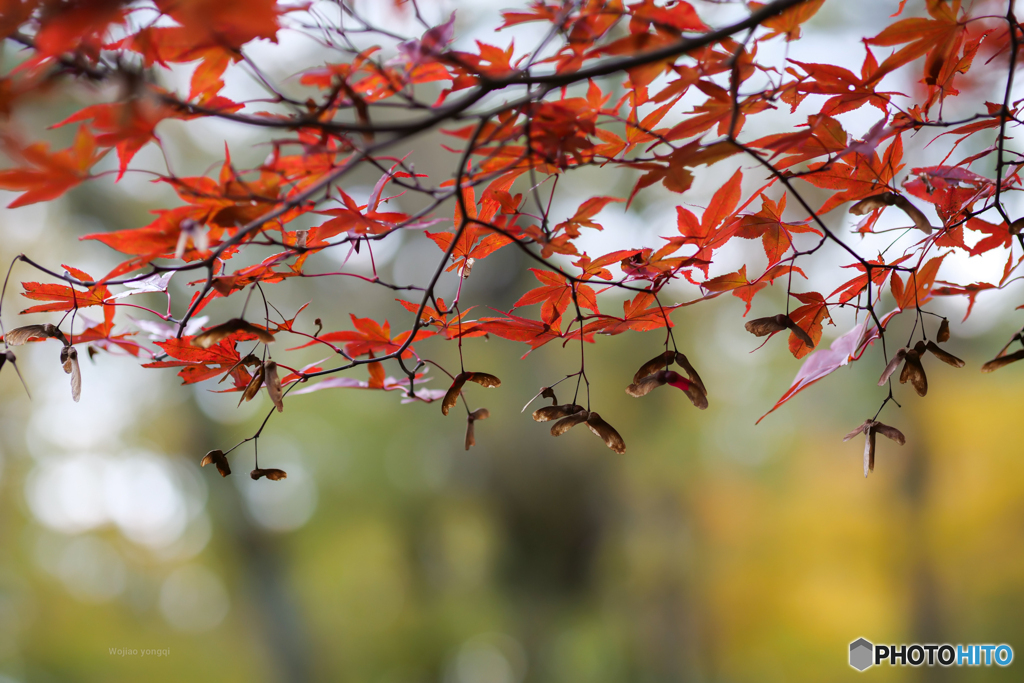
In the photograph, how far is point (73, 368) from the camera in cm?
53

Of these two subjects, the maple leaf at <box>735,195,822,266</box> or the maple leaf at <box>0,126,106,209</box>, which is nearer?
the maple leaf at <box>0,126,106,209</box>

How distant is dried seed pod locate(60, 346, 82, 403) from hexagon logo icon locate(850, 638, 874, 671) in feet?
12.8

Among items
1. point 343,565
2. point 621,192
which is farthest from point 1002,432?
point 343,565

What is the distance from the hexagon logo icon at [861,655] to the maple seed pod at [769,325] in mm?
3623

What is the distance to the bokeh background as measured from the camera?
11.0ft

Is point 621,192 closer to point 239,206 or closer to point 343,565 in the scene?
point 343,565

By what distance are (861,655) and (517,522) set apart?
2101mm

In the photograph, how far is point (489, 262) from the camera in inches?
131

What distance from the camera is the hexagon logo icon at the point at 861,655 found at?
3.28 meters

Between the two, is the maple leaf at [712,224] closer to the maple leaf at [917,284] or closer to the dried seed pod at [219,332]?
the maple leaf at [917,284]

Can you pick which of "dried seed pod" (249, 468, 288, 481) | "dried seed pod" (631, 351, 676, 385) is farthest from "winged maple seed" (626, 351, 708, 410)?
"dried seed pod" (249, 468, 288, 481)

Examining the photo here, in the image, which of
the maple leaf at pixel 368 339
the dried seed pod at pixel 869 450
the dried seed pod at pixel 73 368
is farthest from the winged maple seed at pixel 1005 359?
the dried seed pod at pixel 73 368

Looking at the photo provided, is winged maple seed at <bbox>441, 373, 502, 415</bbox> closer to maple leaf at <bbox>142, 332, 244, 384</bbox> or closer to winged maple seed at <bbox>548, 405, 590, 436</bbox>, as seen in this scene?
winged maple seed at <bbox>548, 405, 590, 436</bbox>

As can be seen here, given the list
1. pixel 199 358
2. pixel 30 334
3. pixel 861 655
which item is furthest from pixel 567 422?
pixel 861 655
